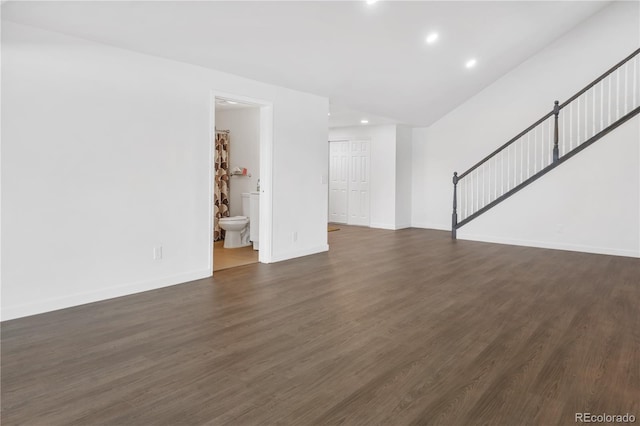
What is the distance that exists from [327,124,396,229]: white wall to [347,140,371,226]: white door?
6.5 inches

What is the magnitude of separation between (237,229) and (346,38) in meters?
3.52

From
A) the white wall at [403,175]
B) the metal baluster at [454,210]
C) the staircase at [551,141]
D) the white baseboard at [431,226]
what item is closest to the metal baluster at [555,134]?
the staircase at [551,141]

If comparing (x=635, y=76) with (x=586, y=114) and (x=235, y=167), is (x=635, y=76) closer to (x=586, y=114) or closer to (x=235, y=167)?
(x=586, y=114)

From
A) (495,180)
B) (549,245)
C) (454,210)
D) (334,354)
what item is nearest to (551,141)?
(495,180)

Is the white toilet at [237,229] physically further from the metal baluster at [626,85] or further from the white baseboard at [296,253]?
the metal baluster at [626,85]

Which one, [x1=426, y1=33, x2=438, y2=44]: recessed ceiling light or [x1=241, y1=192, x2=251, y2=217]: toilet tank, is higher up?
[x1=426, y1=33, x2=438, y2=44]: recessed ceiling light

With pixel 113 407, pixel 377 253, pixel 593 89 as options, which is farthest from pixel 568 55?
pixel 113 407

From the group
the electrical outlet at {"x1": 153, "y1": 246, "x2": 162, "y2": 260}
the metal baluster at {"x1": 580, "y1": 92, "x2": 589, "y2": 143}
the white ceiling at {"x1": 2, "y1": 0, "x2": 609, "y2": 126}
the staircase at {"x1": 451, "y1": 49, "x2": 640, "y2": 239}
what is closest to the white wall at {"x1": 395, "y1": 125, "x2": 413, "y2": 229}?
the white ceiling at {"x1": 2, "y1": 0, "x2": 609, "y2": 126}

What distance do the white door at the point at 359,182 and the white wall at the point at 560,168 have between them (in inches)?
47.0

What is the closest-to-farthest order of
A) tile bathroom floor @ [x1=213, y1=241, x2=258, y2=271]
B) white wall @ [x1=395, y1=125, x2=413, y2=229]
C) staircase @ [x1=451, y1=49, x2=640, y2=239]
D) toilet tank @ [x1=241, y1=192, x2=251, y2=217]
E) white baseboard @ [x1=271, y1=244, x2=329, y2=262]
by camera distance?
tile bathroom floor @ [x1=213, y1=241, x2=258, y2=271] < white baseboard @ [x1=271, y1=244, x2=329, y2=262] < staircase @ [x1=451, y1=49, x2=640, y2=239] < toilet tank @ [x1=241, y1=192, x2=251, y2=217] < white wall @ [x1=395, y1=125, x2=413, y2=229]

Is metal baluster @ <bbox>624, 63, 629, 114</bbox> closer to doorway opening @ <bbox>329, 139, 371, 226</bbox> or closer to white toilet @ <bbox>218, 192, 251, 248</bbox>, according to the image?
doorway opening @ <bbox>329, 139, 371, 226</bbox>

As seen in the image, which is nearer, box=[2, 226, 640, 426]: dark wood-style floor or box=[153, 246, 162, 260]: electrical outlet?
box=[2, 226, 640, 426]: dark wood-style floor

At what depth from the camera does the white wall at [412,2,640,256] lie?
6566 millimetres

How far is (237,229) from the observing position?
6938 millimetres
